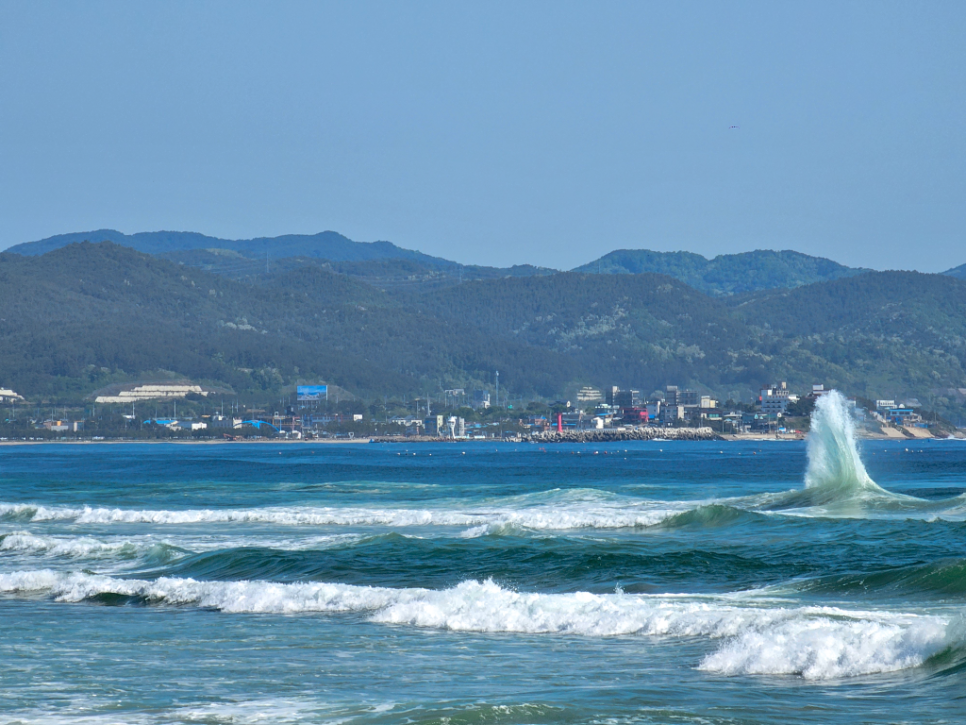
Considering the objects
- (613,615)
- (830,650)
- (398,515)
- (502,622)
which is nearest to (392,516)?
(398,515)

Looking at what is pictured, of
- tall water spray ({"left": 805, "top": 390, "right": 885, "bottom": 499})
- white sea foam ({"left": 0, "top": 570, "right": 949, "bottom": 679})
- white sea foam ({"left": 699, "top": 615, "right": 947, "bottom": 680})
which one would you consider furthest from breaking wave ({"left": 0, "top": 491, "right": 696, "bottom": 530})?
white sea foam ({"left": 699, "top": 615, "right": 947, "bottom": 680})

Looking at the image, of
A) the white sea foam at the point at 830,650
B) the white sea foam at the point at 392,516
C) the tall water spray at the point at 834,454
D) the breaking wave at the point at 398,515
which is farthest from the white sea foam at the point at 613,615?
the tall water spray at the point at 834,454

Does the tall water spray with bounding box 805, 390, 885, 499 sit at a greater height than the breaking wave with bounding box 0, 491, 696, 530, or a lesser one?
greater

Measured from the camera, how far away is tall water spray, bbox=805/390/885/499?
171 feet

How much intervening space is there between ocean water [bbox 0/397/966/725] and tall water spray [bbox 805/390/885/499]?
8.29 meters

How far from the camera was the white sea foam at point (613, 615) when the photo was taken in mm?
17141

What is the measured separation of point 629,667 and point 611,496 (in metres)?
41.7

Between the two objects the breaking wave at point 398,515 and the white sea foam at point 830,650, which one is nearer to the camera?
the white sea foam at point 830,650

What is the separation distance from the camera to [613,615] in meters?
20.8

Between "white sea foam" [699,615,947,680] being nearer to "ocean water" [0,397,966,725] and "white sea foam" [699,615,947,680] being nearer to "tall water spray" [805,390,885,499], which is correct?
"ocean water" [0,397,966,725]

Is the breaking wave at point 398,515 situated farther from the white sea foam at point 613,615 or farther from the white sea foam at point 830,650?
the white sea foam at point 830,650

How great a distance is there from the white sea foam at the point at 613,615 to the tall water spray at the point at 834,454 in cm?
3071

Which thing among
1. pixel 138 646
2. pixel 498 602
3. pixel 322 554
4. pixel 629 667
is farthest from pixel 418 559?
pixel 629 667

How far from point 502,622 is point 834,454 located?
36.2 metres
